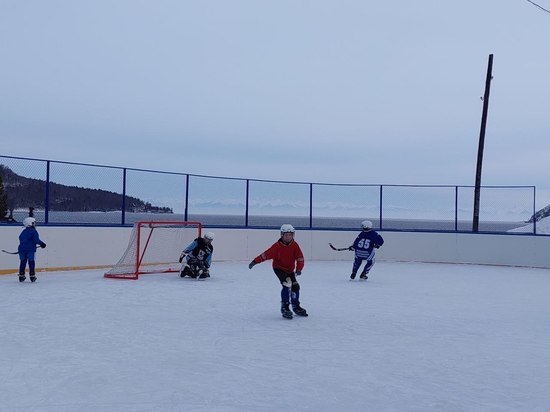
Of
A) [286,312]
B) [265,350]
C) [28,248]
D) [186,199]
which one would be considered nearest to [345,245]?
[186,199]

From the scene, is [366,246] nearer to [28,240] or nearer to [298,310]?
[298,310]

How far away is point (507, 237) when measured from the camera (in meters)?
18.5

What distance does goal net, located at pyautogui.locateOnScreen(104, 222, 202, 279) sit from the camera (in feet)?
46.5

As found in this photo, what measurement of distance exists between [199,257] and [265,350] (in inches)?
276

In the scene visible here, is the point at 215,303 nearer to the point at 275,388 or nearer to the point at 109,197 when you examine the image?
the point at 275,388

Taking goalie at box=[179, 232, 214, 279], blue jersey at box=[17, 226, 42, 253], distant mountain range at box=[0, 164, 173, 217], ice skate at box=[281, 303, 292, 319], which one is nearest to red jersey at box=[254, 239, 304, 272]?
ice skate at box=[281, 303, 292, 319]

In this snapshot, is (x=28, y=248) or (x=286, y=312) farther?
(x=28, y=248)

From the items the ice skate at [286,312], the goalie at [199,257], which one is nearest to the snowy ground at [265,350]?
the ice skate at [286,312]

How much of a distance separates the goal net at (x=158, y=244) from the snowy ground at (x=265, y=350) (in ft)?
9.93

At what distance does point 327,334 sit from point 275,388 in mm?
2362

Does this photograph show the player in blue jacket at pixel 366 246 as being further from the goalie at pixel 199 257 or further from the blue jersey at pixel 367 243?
the goalie at pixel 199 257

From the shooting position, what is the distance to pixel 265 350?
236 inches

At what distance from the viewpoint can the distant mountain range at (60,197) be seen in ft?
47.4

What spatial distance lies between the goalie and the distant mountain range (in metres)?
3.90
